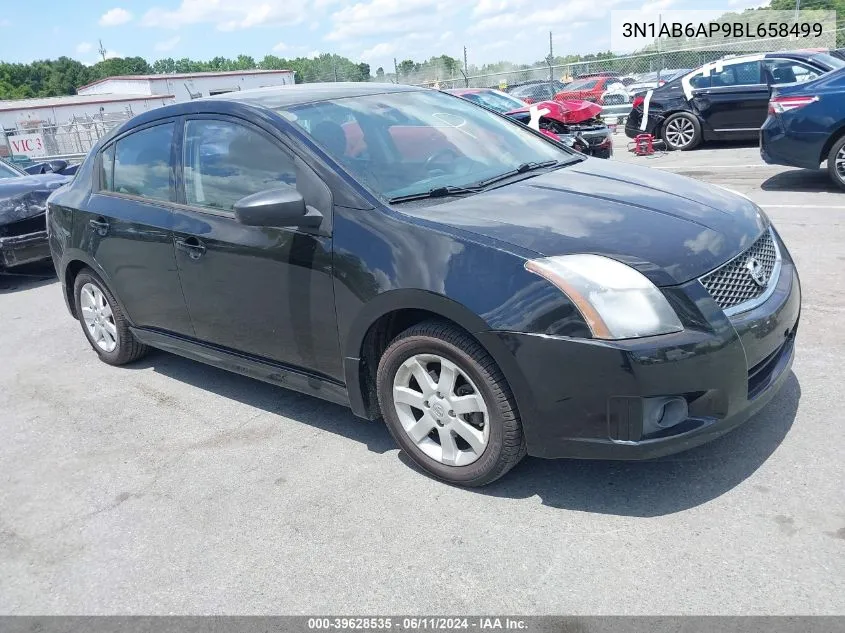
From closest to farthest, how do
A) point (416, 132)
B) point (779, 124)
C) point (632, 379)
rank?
1. point (632, 379)
2. point (416, 132)
3. point (779, 124)

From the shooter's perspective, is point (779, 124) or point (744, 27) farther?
point (744, 27)

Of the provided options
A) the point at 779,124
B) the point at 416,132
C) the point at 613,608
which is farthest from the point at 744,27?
the point at 613,608

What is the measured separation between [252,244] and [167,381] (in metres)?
1.77

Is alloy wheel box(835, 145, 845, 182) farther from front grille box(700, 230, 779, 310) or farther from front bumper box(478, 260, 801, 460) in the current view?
front bumper box(478, 260, 801, 460)

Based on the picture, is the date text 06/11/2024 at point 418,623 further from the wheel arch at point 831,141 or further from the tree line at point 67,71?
the tree line at point 67,71

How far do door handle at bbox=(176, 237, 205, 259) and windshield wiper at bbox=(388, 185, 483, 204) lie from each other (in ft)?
3.99

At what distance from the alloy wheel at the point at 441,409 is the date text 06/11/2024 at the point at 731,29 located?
22.8 metres

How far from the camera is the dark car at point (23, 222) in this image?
800 centimetres

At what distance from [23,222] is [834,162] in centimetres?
902

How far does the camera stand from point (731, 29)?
28.2 m

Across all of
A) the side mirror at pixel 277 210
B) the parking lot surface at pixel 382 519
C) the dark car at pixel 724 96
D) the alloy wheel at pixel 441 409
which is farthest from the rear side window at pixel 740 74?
the alloy wheel at pixel 441 409

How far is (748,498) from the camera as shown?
2.99 metres

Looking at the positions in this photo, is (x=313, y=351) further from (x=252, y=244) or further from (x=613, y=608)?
(x=613, y=608)

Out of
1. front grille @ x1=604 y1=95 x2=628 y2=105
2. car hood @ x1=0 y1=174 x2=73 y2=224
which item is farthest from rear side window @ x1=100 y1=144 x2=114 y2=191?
front grille @ x1=604 y1=95 x2=628 y2=105
